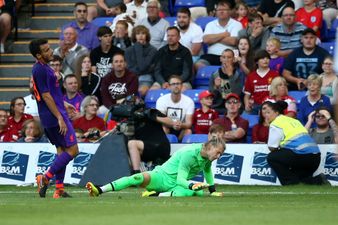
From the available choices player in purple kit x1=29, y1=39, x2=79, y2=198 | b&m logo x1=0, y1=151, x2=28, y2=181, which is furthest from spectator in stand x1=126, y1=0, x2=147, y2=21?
player in purple kit x1=29, y1=39, x2=79, y2=198

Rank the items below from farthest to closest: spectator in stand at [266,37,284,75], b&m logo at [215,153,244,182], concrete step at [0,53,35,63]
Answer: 1. concrete step at [0,53,35,63]
2. spectator in stand at [266,37,284,75]
3. b&m logo at [215,153,244,182]

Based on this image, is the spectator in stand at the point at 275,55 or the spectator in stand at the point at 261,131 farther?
the spectator in stand at the point at 275,55

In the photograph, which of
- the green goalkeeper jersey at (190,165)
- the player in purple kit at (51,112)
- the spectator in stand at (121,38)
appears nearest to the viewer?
the green goalkeeper jersey at (190,165)

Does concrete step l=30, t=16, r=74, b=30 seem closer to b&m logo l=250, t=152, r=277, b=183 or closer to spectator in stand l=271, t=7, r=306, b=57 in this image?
spectator in stand l=271, t=7, r=306, b=57

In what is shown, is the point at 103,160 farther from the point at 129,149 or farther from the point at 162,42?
the point at 162,42

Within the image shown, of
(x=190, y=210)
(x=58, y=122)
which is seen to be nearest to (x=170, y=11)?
(x=58, y=122)

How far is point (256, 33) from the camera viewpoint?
71.8 ft

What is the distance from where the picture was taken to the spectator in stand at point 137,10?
2386 cm

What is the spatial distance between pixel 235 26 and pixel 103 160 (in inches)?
195

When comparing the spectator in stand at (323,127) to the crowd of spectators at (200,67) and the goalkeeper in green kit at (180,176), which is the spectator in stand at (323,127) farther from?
the goalkeeper in green kit at (180,176)

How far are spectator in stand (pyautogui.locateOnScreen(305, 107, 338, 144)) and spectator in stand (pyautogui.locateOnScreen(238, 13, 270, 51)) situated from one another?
2.93 meters

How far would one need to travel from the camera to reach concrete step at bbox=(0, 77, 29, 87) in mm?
24375

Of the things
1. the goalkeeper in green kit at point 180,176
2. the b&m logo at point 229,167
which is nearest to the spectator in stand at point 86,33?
the b&m logo at point 229,167

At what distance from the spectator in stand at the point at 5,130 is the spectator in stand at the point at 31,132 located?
1.41 ft
